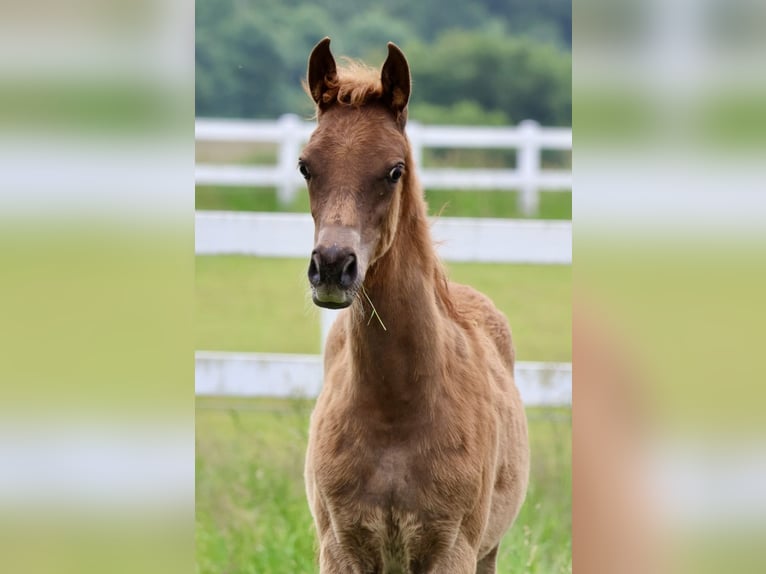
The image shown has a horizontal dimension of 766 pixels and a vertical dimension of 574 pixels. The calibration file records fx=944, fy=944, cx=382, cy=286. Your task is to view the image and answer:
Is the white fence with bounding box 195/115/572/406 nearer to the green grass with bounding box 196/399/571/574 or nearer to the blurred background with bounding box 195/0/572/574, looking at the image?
the blurred background with bounding box 195/0/572/574

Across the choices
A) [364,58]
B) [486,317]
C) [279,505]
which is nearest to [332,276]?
[486,317]

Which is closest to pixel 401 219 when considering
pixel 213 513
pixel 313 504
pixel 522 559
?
pixel 313 504

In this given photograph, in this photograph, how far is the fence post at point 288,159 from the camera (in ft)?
30.3

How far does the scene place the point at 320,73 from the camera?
3141 millimetres

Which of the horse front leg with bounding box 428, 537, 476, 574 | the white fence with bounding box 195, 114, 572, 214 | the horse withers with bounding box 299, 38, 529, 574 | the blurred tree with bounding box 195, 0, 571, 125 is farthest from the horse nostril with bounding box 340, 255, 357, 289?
the blurred tree with bounding box 195, 0, 571, 125

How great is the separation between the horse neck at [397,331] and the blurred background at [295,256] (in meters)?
0.28

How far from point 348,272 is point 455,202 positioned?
25.8 ft

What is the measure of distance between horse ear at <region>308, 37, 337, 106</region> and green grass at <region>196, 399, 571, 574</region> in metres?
2.41

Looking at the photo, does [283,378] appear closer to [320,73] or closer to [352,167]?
[320,73]

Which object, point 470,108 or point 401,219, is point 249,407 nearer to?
point 401,219

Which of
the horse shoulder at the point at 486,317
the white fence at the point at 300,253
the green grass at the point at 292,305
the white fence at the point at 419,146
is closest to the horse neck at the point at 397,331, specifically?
the horse shoulder at the point at 486,317

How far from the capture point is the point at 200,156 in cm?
1786

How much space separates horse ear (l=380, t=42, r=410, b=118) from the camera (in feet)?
9.94

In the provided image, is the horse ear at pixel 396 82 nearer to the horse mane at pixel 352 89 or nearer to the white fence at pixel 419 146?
the horse mane at pixel 352 89
